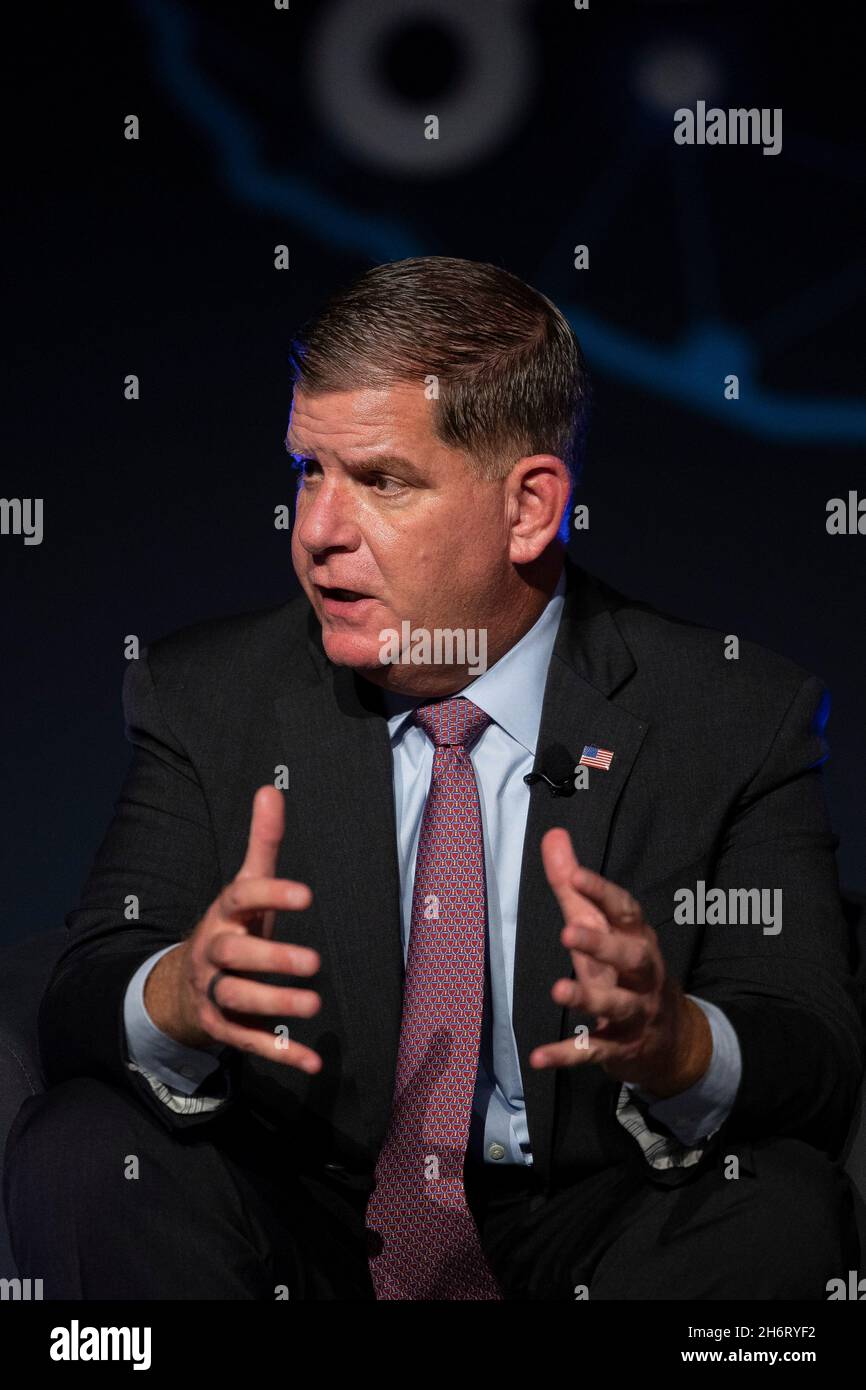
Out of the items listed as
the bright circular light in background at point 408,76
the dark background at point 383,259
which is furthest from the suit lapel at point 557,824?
the bright circular light in background at point 408,76

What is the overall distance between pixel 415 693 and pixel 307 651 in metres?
0.20

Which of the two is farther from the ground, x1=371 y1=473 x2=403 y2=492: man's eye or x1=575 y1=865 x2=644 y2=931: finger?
x1=371 y1=473 x2=403 y2=492: man's eye

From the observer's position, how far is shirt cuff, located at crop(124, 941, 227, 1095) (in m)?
1.95

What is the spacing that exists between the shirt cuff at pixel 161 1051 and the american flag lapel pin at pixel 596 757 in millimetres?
607

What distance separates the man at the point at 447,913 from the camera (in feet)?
6.35

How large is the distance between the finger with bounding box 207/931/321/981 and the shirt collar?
1.92 feet

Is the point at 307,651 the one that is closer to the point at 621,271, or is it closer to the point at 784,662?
the point at 784,662

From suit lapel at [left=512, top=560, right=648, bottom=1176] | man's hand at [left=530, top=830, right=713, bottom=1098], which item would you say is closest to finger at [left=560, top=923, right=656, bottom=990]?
man's hand at [left=530, top=830, right=713, bottom=1098]

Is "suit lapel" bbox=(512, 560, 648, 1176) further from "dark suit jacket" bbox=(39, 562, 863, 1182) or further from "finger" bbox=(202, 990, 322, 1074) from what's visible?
"finger" bbox=(202, 990, 322, 1074)

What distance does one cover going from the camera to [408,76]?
3113mm

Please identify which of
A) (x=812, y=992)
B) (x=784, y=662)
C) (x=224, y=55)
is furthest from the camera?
(x=224, y=55)

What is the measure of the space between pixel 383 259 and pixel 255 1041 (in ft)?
6.14

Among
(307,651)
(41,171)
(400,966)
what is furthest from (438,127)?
(400,966)

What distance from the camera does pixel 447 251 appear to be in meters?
3.18
